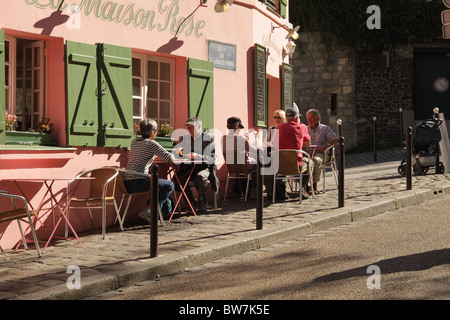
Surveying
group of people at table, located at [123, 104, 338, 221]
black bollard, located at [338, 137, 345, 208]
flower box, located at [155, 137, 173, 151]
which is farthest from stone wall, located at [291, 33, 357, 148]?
black bollard, located at [338, 137, 345, 208]

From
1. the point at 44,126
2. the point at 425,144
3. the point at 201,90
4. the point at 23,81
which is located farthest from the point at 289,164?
the point at 425,144

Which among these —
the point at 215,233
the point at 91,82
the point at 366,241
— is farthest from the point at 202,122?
the point at 366,241

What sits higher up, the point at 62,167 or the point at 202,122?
the point at 202,122

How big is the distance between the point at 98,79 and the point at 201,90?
2234 millimetres

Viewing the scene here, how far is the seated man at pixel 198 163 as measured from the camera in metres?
9.55

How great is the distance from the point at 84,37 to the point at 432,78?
1651 cm

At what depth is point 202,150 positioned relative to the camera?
31.8 feet

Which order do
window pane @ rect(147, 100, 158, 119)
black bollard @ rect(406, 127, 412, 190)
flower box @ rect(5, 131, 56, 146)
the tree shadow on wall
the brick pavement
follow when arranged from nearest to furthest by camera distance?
1. the brick pavement
2. flower box @ rect(5, 131, 56, 146)
3. the tree shadow on wall
4. window pane @ rect(147, 100, 158, 119)
5. black bollard @ rect(406, 127, 412, 190)

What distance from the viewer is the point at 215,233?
7754 mm

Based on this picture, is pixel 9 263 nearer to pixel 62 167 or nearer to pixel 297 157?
pixel 62 167

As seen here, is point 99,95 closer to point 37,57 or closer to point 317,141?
point 37,57

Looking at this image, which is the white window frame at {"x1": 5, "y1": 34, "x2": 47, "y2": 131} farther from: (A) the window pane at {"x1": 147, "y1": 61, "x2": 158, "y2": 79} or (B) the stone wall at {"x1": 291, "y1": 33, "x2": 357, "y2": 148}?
(B) the stone wall at {"x1": 291, "y1": 33, "x2": 357, "y2": 148}

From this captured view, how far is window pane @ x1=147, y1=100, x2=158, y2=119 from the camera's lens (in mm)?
10148

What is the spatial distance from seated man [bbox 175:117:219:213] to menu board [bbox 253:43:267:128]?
264cm
